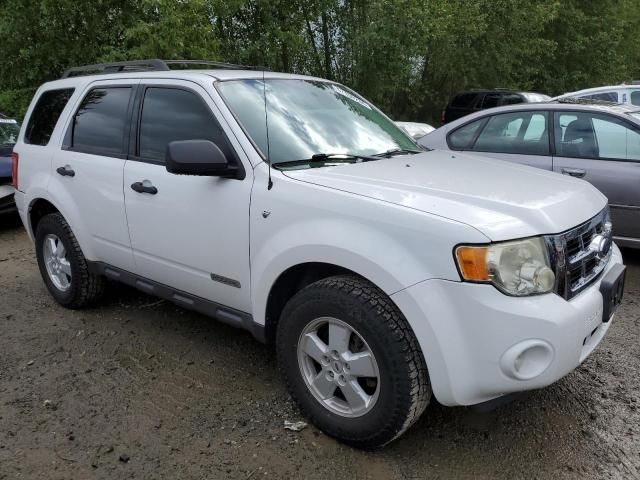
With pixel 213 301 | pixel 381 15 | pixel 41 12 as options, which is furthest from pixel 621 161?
pixel 381 15

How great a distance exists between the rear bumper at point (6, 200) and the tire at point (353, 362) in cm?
574

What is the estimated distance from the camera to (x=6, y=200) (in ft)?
24.2

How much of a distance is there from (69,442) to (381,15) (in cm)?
1341

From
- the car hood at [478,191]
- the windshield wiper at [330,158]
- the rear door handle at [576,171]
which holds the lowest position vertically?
the rear door handle at [576,171]

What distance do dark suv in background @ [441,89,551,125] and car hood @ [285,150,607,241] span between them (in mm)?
12889

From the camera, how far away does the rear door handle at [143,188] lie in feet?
11.6

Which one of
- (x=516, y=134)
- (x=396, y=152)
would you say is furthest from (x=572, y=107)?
(x=396, y=152)

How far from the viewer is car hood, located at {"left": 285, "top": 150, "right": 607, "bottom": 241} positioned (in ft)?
8.10

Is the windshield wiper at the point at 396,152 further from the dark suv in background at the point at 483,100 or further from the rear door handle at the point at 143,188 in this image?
the dark suv in background at the point at 483,100

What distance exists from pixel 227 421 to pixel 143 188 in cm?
147

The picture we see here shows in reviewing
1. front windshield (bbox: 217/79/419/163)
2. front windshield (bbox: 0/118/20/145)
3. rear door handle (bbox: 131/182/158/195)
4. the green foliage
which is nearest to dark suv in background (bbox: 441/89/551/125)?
the green foliage

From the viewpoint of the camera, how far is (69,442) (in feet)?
9.60

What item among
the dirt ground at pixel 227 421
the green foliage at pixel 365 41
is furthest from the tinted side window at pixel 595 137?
the green foliage at pixel 365 41

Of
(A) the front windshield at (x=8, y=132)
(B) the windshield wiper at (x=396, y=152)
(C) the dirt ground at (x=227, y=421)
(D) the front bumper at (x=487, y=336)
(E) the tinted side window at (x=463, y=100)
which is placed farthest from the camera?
(E) the tinted side window at (x=463, y=100)
